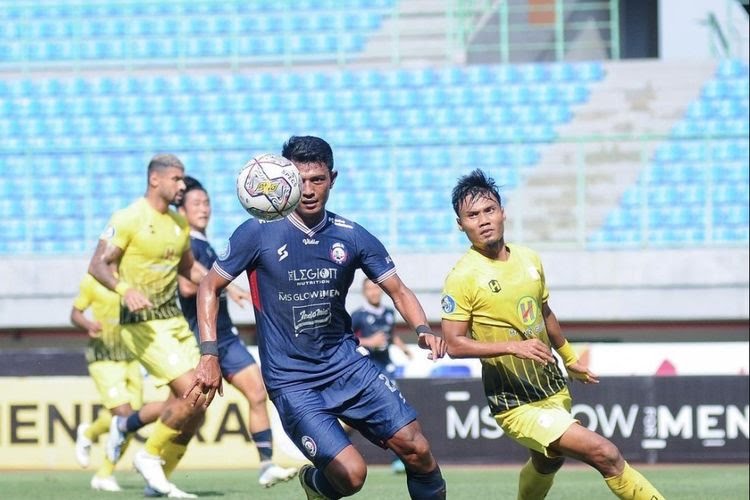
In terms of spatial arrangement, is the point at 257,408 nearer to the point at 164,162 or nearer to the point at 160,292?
the point at 160,292

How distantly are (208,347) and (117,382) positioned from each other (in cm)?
603

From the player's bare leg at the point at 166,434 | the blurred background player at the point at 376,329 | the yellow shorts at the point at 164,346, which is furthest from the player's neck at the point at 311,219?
the blurred background player at the point at 376,329

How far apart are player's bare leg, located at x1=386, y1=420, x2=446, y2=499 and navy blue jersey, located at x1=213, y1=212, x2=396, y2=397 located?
448 millimetres

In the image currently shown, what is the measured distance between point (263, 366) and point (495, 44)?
16209 millimetres

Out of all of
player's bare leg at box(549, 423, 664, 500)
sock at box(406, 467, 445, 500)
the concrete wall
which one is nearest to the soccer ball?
sock at box(406, 467, 445, 500)

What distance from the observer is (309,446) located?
6.86 m

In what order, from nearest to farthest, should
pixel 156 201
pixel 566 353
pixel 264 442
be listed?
pixel 566 353
pixel 156 201
pixel 264 442

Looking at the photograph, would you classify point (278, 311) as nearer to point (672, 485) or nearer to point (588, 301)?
point (672, 485)

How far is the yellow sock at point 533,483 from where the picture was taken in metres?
7.65

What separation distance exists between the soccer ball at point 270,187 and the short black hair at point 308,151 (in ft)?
0.59

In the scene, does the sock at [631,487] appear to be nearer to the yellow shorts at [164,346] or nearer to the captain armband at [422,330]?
the captain armband at [422,330]

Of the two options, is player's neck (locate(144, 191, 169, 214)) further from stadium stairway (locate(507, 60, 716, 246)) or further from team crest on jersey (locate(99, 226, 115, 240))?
stadium stairway (locate(507, 60, 716, 246))

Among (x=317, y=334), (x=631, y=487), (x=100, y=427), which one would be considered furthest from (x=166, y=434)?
(x=631, y=487)

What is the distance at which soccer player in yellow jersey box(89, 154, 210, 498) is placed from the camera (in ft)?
33.3
